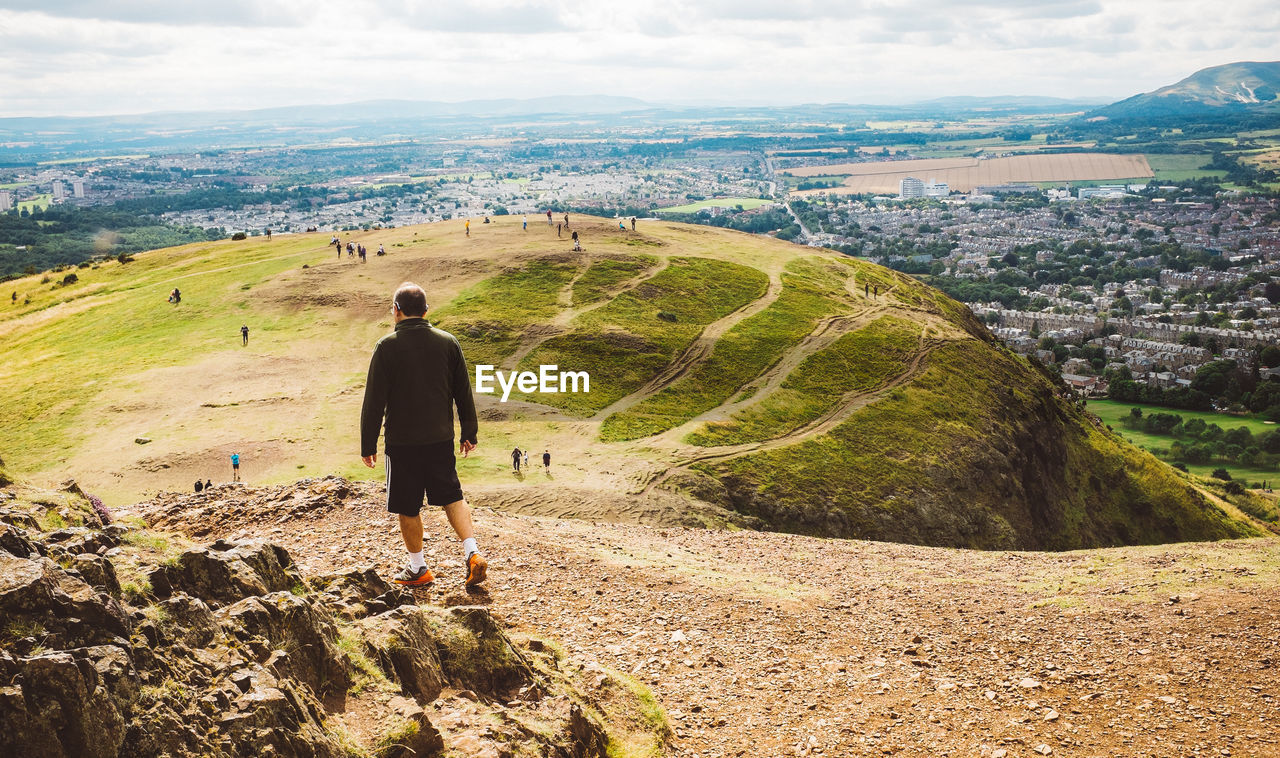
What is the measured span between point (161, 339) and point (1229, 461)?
109 meters

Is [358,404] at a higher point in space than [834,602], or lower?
lower

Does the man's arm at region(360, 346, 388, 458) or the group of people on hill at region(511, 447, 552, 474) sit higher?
the man's arm at region(360, 346, 388, 458)

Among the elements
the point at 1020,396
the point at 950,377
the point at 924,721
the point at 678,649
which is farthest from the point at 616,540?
the point at 1020,396

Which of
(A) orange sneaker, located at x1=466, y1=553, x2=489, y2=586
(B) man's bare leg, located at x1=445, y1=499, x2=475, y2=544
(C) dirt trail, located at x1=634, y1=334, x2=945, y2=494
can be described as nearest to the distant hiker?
(B) man's bare leg, located at x1=445, y1=499, x2=475, y2=544

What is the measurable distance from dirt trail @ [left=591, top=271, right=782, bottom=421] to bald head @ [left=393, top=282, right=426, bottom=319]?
3621cm

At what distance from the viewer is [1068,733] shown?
1089cm

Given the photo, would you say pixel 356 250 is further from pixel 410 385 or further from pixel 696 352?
pixel 410 385

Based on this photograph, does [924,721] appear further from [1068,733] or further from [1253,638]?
[1253,638]

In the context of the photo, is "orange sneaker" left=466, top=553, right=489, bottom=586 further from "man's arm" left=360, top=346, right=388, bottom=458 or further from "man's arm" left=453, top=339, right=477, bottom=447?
"man's arm" left=360, top=346, right=388, bottom=458

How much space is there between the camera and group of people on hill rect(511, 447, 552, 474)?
38.5m

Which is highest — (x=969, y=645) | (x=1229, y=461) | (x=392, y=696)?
(x=392, y=696)

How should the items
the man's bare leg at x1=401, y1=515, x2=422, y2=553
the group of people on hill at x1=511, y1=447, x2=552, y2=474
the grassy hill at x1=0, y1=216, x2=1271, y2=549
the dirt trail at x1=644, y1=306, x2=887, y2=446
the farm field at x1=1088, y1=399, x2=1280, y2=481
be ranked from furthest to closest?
the farm field at x1=1088, y1=399, x2=1280, y2=481 < the dirt trail at x1=644, y1=306, x2=887, y2=446 < the grassy hill at x1=0, y1=216, x2=1271, y2=549 < the group of people on hill at x1=511, y1=447, x2=552, y2=474 < the man's bare leg at x1=401, y1=515, x2=422, y2=553

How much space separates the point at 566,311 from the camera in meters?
59.6

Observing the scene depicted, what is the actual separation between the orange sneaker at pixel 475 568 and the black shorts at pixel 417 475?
1292 millimetres
